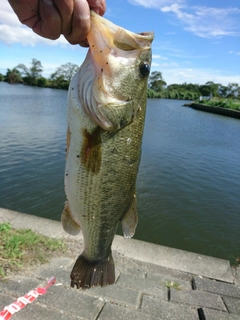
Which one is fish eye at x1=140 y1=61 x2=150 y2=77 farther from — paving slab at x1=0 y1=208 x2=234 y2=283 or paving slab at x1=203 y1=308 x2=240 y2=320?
paving slab at x1=0 y1=208 x2=234 y2=283

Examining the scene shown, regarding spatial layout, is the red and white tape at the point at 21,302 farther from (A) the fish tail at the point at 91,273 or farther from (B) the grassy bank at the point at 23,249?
(A) the fish tail at the point at 91,273

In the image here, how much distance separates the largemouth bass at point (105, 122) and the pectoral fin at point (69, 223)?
0.06 feet

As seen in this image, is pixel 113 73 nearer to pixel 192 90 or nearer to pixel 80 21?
pixel 80 21

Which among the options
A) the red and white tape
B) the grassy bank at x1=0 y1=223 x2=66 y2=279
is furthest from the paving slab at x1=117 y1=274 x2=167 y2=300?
the grassy bank at x1=0 y1=223 x2=66 y2=279

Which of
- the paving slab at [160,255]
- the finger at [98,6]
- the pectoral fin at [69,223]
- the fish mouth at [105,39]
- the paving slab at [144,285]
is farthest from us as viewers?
the paving slab at [160,255]

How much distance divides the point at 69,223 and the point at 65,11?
1.34 m

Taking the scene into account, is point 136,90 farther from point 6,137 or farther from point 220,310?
point 6,137

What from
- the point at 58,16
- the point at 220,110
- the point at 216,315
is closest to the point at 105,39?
the point at 58,16

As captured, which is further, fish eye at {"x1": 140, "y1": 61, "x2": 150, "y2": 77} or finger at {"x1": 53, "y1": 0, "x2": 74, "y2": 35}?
fish eye at {"x1": 140, "y1": 61, "x2": 150, "y2": 77}

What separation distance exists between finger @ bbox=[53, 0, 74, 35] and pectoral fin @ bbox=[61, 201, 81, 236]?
1.13m

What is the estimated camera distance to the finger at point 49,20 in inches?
67.3

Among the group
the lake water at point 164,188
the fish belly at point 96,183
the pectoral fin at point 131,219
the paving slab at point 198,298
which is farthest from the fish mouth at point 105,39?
the lake water at point 164,188

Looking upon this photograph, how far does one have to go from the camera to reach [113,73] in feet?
6.05

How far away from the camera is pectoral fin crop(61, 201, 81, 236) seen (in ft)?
6.87
